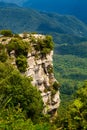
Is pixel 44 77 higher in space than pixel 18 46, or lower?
lower

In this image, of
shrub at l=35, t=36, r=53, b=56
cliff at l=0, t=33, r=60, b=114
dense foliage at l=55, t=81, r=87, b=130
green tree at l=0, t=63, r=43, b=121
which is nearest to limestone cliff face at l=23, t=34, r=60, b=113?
cliff at l=0, t=33, r=60, b=114

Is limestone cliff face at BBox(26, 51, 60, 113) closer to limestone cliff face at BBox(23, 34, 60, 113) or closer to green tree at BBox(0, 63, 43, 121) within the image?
limestone cliff face at BBox(23, 34, 60, 113)

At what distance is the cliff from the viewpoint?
6262 cm

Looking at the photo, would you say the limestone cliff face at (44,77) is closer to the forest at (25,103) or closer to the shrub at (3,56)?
the forest at (25,103)

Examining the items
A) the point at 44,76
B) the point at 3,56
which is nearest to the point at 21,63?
the point at 3,56

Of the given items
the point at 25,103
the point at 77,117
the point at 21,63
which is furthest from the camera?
the point at 21,63

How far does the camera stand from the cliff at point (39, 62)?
6262 centimetres

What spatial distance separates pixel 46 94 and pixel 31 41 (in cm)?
778

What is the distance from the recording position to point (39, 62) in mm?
67062

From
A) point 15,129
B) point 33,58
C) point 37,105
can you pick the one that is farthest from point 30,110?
point 15,129

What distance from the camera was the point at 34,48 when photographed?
66.6m

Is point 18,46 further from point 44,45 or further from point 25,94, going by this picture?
point 25,94

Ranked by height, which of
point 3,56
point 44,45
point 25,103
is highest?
point 44,45

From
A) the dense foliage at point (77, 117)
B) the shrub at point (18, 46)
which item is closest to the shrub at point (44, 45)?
the shrub at point (18, 46)
